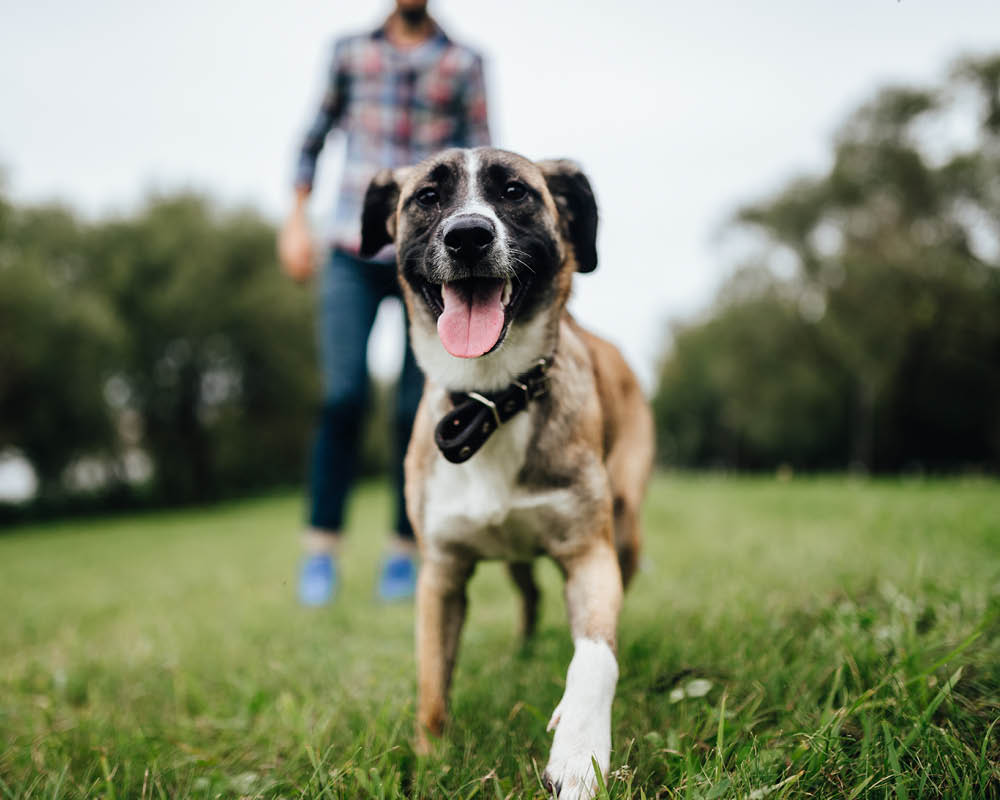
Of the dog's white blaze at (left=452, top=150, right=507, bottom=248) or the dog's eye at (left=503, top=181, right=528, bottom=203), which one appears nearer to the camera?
the dog's white blaze at (left=452, top=150, right=507, bottom=248)

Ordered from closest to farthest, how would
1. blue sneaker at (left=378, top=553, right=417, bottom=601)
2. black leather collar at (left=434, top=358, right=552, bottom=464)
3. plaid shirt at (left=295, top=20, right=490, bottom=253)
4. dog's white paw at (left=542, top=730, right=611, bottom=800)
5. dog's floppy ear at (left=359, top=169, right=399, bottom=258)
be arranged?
1. dog's white paw at (left=542, top=730, right=611, bottom=800)
2. black leather collar at (left=434, top=358, right=552, bottom=464)
3. dog's floppy ear at (left=359, top=169, right=399, bottom=258)
4. plaid shirt at (left=295, top=20, right=490, bottom=253)
5. blue sneaker at (left=378, top=553, right=417, bottom=601)

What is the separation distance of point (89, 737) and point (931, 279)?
23728 millimetres

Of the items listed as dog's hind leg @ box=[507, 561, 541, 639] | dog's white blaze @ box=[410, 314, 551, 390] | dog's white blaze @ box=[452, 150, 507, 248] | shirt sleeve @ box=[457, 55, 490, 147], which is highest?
shirt sleeve @ box=[457, 55, 490, 147]

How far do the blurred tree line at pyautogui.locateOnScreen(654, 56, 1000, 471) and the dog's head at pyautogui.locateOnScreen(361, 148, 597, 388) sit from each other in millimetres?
19311

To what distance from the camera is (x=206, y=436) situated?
27.7m

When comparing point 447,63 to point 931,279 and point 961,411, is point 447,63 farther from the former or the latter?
point 961,411

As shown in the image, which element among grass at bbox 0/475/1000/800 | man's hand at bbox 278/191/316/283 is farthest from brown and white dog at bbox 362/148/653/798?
man's hand at bbox 278/191/316/283

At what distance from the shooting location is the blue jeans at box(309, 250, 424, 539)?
355 centimetres

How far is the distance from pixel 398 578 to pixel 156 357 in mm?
25379

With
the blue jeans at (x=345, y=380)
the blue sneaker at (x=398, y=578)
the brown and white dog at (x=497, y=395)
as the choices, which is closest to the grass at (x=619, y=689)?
the blue sneaker at (x=398, y=578)

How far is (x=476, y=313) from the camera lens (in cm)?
193

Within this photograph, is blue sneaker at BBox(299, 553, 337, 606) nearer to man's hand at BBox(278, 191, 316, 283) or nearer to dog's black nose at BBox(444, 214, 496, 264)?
man's hand at BBox(278, 191, 316, 283)

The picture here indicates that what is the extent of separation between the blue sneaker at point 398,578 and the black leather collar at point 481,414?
7.37 ft

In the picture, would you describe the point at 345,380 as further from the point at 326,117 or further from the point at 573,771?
the point at 573,771
